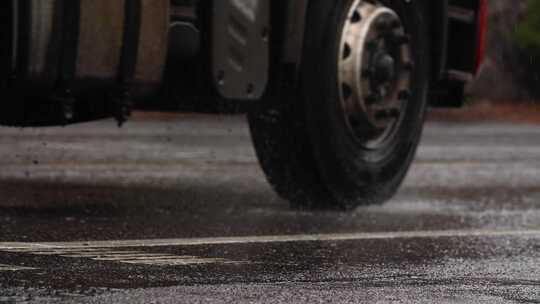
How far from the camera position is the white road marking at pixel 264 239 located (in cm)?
543

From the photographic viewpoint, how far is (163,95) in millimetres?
6535

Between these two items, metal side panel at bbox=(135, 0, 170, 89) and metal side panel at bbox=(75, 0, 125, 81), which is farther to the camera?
metal side panel at bbox=(135, 0, 170, 89)

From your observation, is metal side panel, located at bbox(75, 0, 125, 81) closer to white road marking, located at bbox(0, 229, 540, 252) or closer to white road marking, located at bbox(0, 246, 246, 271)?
white road marking, located at bbox(0, 229, 540, 252)

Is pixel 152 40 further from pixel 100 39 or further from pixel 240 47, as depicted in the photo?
pixel 240 47

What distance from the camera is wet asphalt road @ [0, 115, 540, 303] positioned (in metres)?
4.54

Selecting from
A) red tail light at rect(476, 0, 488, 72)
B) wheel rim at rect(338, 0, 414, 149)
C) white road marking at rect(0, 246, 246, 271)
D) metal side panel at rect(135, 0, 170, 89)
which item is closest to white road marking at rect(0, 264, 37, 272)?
white road marking at rect(0, 246, 246, 271)

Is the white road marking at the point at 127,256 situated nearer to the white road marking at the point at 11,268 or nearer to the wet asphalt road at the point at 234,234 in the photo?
the wet asphalt road at the point at 234,234

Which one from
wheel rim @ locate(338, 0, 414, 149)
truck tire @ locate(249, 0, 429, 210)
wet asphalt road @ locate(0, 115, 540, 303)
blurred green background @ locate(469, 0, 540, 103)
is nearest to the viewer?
wet asphalt road @ locate(0, 115, 540, 303)

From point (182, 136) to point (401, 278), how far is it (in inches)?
337

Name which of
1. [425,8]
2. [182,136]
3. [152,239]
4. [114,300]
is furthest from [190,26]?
[182,136]

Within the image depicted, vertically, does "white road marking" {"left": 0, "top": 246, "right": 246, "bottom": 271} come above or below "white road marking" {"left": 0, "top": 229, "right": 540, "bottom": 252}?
above

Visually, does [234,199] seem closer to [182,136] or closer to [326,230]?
[326,230]

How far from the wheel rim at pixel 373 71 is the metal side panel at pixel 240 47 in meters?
0.61

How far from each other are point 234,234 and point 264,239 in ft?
0.67
